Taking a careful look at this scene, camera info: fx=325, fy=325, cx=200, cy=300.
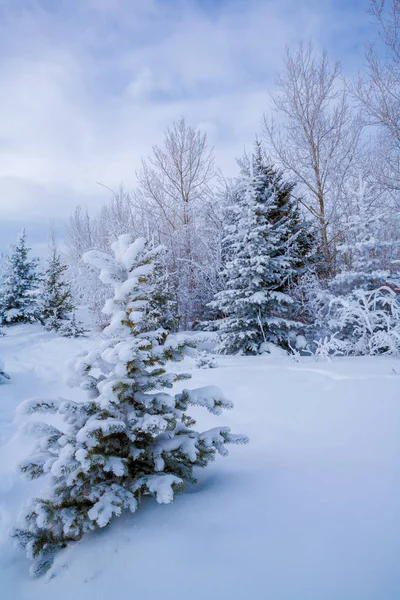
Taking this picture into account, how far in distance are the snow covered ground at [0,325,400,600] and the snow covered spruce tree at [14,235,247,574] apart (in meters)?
0.15

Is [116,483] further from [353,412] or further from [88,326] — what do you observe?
[88,326]

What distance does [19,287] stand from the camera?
13.4 m

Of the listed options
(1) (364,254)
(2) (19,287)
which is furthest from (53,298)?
(1) (364,254)

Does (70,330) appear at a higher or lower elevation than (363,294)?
lower

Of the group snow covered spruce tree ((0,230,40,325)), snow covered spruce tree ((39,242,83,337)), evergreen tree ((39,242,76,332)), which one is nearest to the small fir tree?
snow covered spruce tree ((39,242,83,337))

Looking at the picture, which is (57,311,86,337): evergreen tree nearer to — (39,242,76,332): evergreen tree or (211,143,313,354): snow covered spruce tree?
(39,242,76,332): evergreen tree

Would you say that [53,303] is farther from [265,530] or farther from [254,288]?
[265,530]

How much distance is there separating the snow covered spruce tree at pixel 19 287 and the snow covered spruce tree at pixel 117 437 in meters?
12.5

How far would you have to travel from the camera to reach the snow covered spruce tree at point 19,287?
42.5ft

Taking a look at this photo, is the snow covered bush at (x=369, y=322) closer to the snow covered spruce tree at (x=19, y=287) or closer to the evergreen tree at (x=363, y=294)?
the evergreen tree at (x=363, y=294)

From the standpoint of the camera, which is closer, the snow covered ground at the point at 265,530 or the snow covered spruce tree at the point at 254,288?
the snow covered ground at the point at 265,530

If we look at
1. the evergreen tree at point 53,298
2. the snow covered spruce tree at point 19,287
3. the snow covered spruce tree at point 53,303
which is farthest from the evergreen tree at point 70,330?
the snow covered spruce tree at point 19,287

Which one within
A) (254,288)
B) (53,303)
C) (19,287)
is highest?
(19,287)

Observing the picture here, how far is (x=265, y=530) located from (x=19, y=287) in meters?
14.2
